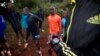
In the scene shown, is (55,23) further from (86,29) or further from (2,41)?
(86,29)

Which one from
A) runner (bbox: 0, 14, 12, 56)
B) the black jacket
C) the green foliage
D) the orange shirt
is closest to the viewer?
the black jacket

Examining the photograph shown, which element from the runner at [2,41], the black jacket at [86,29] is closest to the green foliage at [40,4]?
the runner at [2,41]

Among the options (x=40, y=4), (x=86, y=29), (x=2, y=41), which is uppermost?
(x=86, y=29)

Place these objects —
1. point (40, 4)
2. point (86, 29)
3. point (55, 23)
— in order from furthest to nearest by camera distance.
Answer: point (40, 4) < point (55, 23) < point (86, 29)

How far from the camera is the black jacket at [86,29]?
166 cm

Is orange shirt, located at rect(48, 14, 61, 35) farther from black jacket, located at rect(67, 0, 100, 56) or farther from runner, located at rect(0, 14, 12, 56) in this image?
black jacket, located at rect(67, 0, 100, 56)

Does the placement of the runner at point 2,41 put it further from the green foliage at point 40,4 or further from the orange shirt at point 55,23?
the green foliage at point 40,4

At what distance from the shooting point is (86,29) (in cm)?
169

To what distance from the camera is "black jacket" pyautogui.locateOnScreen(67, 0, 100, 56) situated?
5.44 ft

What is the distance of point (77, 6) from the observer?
177 cm

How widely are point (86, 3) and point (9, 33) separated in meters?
14.4

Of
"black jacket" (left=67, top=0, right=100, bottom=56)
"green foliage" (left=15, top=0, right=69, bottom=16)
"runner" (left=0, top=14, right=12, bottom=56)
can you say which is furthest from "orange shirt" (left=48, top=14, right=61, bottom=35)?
"green foliage" (left=15, top=0, right=69, bottom=16)

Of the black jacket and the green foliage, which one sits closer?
the black jacket

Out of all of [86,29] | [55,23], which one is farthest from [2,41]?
[86,29]
